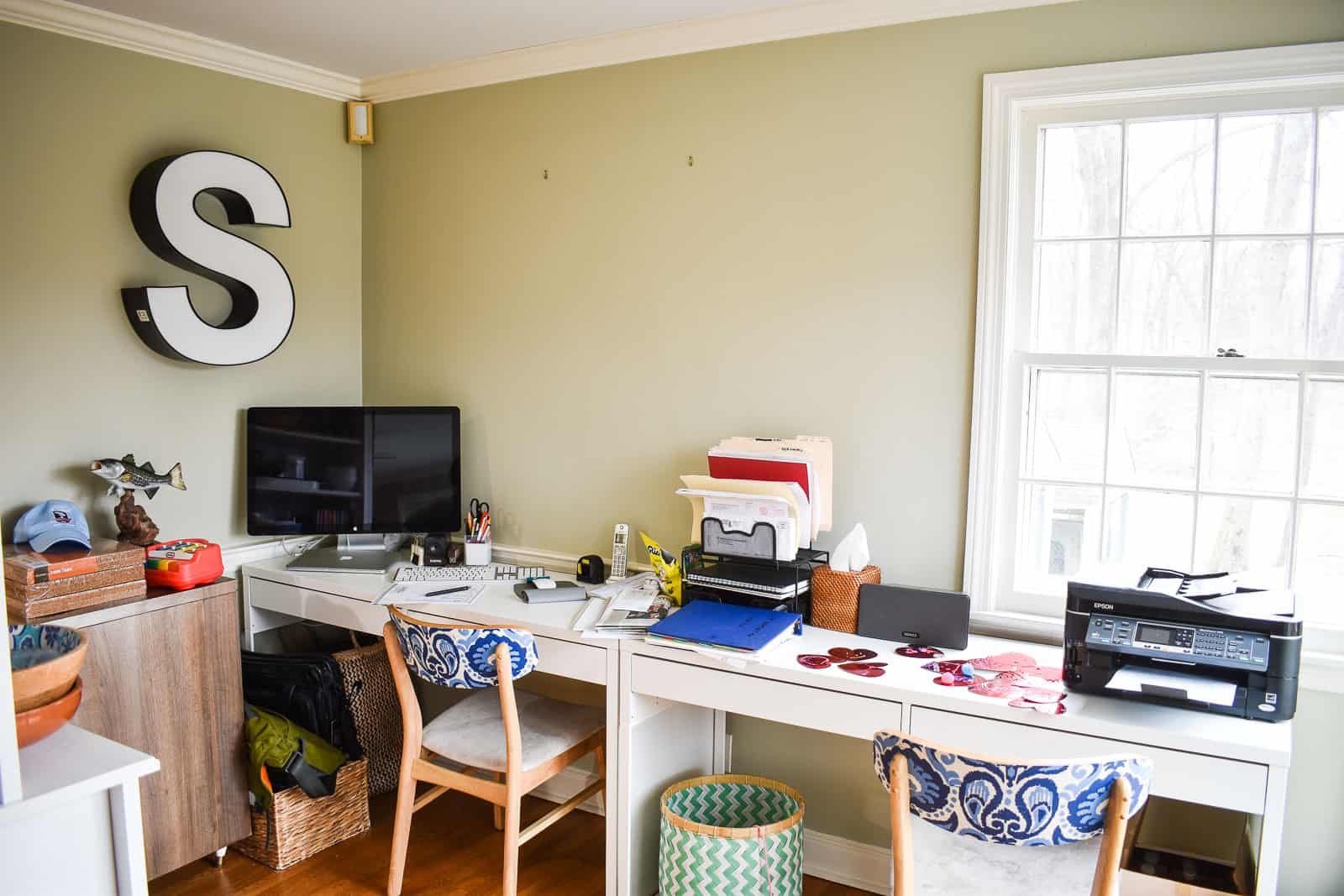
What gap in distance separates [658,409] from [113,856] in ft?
6.42

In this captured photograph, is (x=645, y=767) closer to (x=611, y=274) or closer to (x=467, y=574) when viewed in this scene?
(x=467, y=574)

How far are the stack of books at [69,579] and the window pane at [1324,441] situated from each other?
3107mm

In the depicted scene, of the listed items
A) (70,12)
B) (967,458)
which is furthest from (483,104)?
(967,458)

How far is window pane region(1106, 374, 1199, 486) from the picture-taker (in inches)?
98.1

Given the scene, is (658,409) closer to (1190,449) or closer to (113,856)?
(1190,449)

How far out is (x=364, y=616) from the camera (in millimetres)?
3051

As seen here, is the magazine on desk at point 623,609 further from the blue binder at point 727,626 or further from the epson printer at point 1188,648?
the epson printer at point 1188,648

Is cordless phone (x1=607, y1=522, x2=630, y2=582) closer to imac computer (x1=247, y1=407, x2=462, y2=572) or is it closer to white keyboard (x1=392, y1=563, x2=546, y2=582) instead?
white keyboard (x1=392, y1=563, x2=546, y2=582)

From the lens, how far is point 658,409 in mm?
3148

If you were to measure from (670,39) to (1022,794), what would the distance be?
2.35m

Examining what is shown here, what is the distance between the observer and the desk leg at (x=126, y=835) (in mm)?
1570

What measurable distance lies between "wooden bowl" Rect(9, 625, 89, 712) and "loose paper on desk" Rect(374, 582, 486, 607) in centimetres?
125

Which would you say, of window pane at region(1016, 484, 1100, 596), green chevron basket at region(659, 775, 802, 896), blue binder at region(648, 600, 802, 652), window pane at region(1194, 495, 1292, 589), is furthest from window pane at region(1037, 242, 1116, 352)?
green chevron basket at region(659, 775, 802, 896)

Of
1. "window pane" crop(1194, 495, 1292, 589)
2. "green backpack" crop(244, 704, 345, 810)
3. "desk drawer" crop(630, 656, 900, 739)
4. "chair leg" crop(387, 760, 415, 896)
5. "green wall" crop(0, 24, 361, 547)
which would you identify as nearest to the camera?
"desk drawer" crop(630, 656, 900, 739)
